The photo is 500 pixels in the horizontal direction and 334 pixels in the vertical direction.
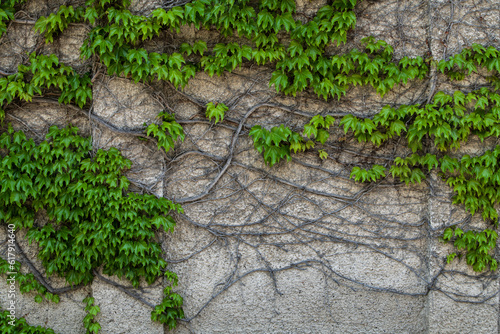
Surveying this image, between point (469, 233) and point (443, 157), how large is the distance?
23.7 inches

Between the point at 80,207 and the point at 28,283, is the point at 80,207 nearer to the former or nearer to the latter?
the point at 80,207

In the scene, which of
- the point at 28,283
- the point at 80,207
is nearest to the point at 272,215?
the point at 80,207

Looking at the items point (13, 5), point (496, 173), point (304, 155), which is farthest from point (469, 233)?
point (13, 5)

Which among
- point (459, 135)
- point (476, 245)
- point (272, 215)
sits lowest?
point (272, 215)

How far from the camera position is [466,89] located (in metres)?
3.08

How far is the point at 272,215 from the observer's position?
325cm

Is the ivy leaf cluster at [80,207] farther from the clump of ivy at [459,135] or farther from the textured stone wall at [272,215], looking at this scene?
the clump of ivy at [459,135]

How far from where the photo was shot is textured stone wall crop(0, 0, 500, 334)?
3.13 metres

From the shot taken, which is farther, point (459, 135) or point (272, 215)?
point (272, 215)

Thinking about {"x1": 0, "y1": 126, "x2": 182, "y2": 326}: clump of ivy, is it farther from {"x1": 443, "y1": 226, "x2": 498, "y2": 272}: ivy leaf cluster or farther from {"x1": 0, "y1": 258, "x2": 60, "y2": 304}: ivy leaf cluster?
{"x1": 443, "y1": 226, "x2": 498, "y2": 272}: ivy leaf cluster

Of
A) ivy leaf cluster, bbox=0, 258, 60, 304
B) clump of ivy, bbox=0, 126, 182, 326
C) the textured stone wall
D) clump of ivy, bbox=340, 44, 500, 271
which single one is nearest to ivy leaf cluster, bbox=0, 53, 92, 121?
the textured stone wall

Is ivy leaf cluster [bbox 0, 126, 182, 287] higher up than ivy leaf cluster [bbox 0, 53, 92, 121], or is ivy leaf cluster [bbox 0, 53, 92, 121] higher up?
ivy leaf cluster [bbox 0, 53, 92, 121]

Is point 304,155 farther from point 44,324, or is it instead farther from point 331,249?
point 44,324

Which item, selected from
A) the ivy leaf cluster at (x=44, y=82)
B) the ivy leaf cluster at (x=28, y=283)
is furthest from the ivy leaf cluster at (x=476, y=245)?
the ivy leaf cluster at (x=28, y=283)
